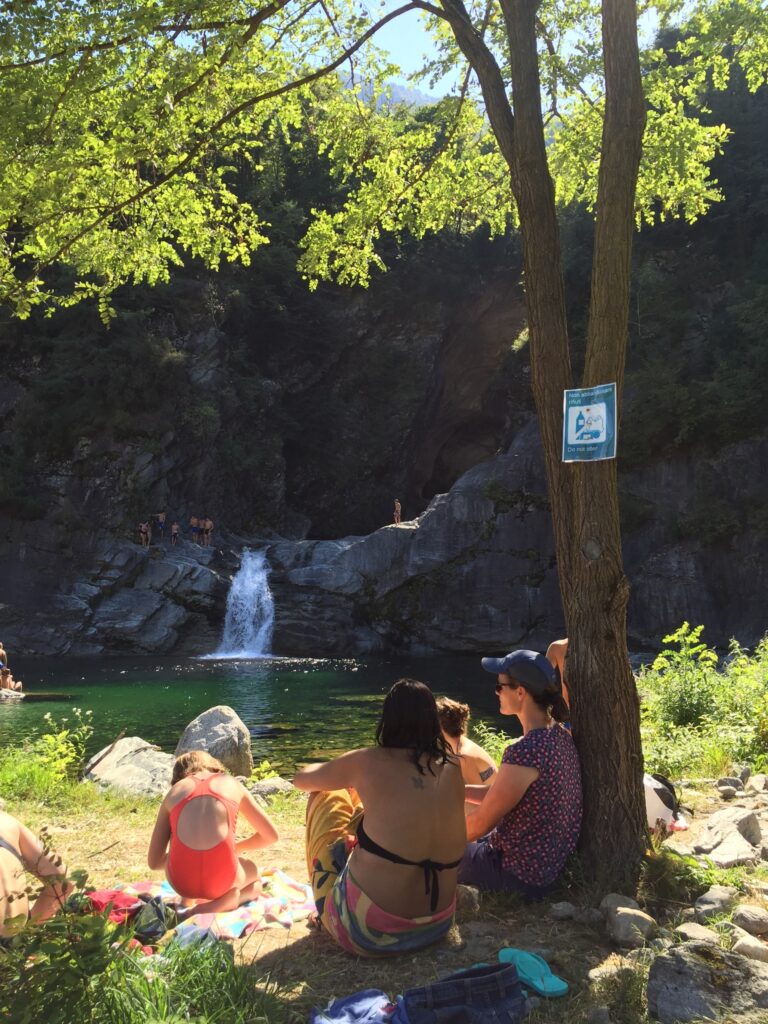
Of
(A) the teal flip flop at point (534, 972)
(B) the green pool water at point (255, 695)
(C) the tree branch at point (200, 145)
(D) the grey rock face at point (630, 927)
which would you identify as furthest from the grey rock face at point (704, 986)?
(B) the green pool water at point (255, 695)

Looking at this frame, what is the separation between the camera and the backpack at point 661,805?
4805 millimetres

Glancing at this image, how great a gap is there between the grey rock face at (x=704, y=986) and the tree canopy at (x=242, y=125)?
4.53m

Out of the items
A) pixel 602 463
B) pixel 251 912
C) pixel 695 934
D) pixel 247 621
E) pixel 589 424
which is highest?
pixel 589 424

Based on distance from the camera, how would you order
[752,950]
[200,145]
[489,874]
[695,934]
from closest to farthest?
[752,950] → [695,934] → [489,874] → [200,145]

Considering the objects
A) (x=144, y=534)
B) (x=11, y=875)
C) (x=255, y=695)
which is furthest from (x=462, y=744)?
(x=144, y=534)

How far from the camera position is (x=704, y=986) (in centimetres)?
261

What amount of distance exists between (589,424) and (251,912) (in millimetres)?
2874

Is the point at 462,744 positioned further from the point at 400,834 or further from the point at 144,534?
the point at 144,534

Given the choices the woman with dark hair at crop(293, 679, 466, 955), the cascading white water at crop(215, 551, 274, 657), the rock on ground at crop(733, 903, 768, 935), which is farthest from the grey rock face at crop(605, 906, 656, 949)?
the cascading white water at crop(215, 551, 274, 657)

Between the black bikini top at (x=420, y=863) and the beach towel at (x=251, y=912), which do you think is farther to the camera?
the beach towel at (x=251, y=912)

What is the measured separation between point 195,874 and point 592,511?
8.52 feet

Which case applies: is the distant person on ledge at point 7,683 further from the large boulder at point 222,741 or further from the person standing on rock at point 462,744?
the person standing on rock at point 462,744

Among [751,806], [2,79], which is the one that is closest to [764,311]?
[751,806]

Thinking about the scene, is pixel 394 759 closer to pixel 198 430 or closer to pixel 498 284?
pixel 198 430
